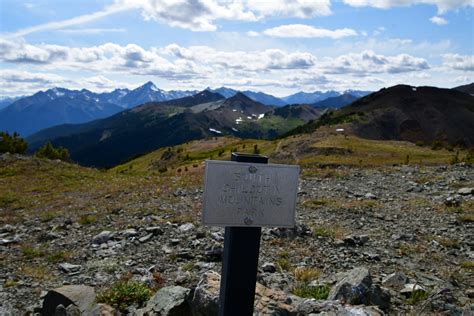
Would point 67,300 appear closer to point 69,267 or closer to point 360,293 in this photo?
point 69,267

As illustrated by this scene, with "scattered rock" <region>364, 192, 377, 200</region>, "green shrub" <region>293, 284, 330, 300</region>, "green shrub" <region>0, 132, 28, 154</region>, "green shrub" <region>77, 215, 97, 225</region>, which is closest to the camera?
"green shrub" <region>293, 284, 330, 300</region>

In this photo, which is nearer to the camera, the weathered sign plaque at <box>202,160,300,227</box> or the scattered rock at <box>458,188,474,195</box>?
the weathered sign plaque at <box>202,160,300,227</box>

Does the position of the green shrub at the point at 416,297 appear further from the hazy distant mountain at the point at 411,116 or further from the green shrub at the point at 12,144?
the hazy distant mountain at the point at 411,116

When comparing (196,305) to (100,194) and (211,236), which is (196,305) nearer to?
(211,236)

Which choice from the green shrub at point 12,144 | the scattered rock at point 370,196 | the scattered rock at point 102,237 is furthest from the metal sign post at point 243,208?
the green shrub at point 12,144

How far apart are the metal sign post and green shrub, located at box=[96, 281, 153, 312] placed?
3.22m

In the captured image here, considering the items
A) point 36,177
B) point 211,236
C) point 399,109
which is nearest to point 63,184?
point 36,177

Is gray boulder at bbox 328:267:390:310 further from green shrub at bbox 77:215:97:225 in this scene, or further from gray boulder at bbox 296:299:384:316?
green shrub at bbox 77:215:97:225

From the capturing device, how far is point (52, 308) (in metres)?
8.34

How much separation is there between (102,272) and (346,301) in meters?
6.46

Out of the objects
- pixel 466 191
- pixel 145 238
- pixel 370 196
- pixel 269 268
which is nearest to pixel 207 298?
pixel 269 268

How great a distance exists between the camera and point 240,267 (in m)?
5.94

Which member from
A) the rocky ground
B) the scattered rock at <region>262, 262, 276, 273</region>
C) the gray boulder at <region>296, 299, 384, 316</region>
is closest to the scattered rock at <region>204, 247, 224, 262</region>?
the rocky ground

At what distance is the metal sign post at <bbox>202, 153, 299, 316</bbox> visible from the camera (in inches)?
222
